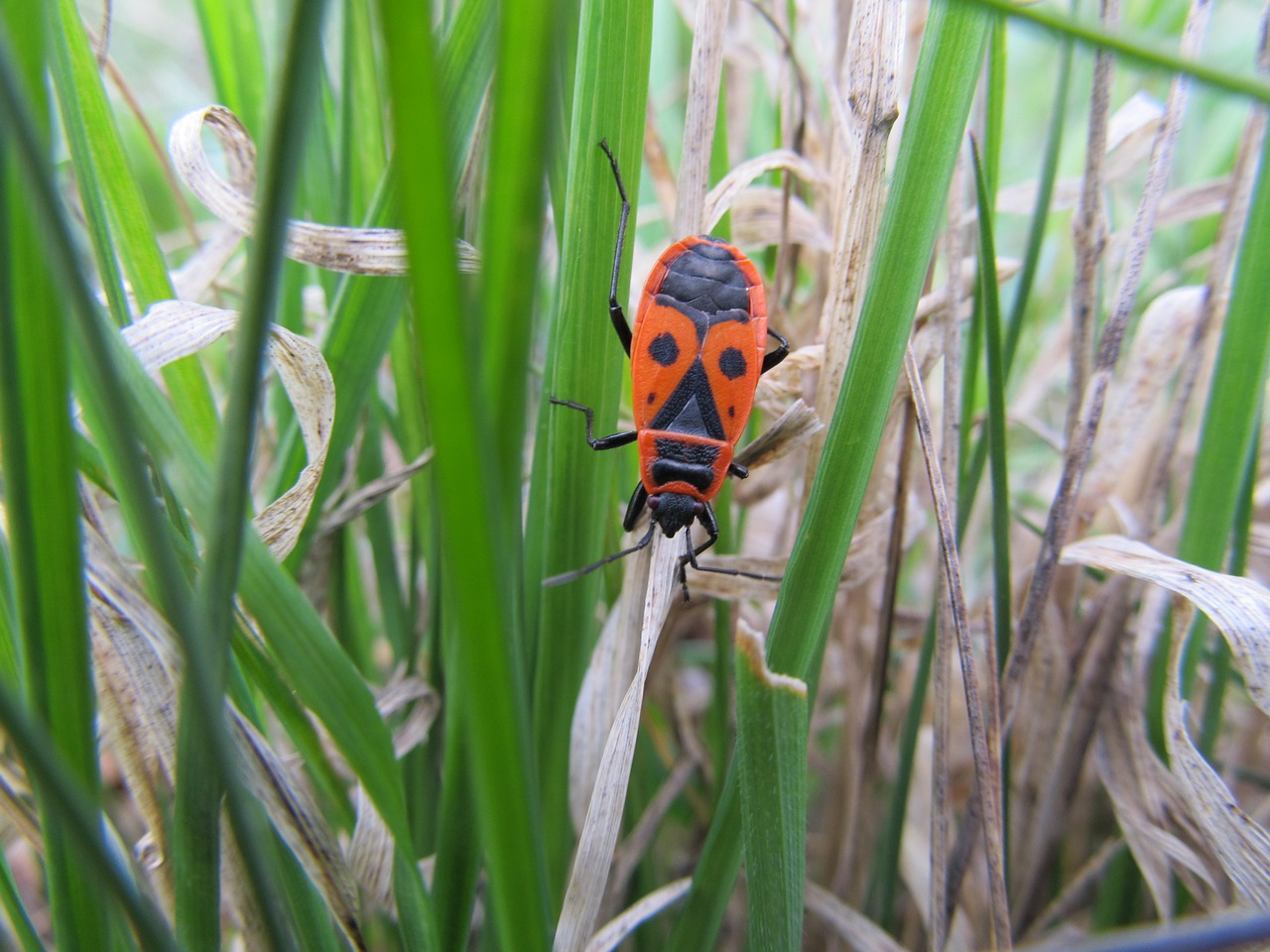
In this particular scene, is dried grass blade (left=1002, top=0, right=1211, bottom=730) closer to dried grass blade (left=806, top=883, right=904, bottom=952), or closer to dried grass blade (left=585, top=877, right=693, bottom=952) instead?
dried grass blade (left=806, top=883, right=904, bottom=952)

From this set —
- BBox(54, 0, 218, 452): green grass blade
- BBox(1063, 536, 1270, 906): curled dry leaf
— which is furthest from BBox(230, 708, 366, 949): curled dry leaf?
BBox(1063, 536, 1270, 906): curled dry leaf

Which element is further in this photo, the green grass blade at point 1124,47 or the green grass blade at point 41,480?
the green grass blade at point 41,480

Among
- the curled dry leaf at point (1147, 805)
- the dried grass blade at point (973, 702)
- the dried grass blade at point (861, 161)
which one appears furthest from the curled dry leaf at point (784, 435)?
the curled dry leaf at point (1147, 805)

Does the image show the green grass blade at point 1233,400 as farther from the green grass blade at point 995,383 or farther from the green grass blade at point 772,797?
the green grass blade at point 772,797

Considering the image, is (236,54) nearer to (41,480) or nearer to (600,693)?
(41,480)

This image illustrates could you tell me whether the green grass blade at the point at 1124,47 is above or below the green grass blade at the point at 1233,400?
above

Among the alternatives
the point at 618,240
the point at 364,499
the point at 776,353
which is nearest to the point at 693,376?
the point at 776,353
